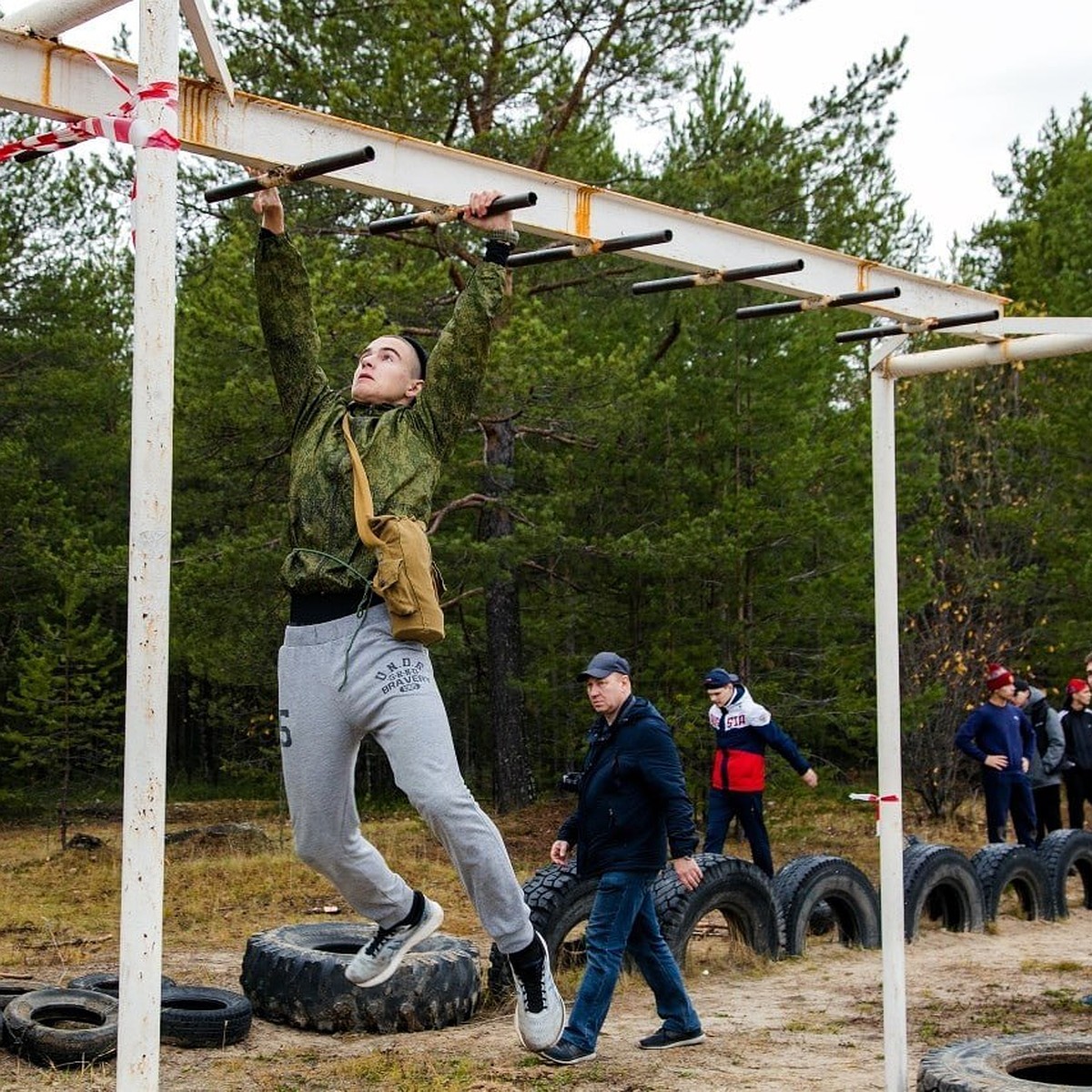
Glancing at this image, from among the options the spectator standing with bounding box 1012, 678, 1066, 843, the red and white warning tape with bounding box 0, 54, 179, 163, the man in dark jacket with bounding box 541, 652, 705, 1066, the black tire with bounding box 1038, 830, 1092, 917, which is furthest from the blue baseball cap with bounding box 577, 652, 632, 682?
the spectator standing with bounding box 1012, 678, 1066, 843

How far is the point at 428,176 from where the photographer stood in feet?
13.6

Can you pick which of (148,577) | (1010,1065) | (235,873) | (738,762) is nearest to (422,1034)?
(1010,1065)

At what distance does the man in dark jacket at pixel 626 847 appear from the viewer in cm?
672

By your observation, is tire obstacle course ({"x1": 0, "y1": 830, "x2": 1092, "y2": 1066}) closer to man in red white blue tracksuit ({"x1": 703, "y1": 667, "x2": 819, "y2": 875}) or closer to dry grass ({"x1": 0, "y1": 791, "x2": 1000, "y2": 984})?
man in red white blue tracksuit ({"x1": 703, "y1": 667, "x2": 819, "y2": 875})

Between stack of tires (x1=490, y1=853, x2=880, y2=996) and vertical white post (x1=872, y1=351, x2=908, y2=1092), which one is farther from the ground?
vertical white post (x1=872, y1=351, x2=908, y2=1092)

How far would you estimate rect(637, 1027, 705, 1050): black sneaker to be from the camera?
276 inches

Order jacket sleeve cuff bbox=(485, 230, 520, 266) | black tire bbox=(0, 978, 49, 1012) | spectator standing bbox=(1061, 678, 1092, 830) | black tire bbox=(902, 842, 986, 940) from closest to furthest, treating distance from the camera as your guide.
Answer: jacket sleeve cuff bbox=(485, 230, 520, 266)
black tire bbox=(0, 978, 49, 1012)
black tire bbox=(902, 842, 986, 940)
spectator standing bbox=(1061, 678, 1092, 830)

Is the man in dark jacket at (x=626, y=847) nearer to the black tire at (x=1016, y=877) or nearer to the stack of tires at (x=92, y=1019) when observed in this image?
the stack of tires at (x=92, y=1019)

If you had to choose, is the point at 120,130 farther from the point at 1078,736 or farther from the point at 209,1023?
the point at 1078,736

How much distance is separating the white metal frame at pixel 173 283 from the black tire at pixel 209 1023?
3.21 meters

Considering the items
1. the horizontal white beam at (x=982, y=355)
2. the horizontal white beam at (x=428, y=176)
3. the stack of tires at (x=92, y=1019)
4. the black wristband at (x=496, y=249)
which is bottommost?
the stack of tires at (x=92, y=1019)

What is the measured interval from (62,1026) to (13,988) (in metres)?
0.65

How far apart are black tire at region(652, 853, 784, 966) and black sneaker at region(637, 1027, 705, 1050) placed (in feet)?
3.84

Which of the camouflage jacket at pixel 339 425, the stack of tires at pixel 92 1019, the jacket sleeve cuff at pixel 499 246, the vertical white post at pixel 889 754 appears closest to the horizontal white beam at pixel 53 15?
the camouflage jacket at pixel 339 425
